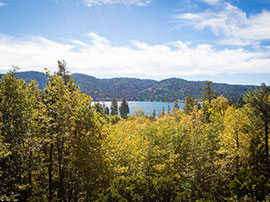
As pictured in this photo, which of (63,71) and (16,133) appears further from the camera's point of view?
(63,71)

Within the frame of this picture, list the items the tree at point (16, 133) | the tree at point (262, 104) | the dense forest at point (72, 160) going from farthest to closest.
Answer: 1. the tree at point (262, 104)
2. the dense forest at point (72, 160)
3. the tree at point (16, 133)

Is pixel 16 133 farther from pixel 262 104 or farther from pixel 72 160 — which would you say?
pixel 262 104

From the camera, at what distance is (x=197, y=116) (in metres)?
28.1

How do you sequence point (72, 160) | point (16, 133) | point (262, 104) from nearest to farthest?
point (16, 133) < point (72, 160) < point (262, 104)

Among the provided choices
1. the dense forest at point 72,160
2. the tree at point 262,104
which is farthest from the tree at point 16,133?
the tree at point 262,104

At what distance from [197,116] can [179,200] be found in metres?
17.2

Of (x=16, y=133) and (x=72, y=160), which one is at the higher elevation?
(x=16, y=133)

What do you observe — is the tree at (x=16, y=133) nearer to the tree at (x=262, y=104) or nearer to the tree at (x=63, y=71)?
the tree at (x=63, y=71)

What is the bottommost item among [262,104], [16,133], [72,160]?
[72,160]

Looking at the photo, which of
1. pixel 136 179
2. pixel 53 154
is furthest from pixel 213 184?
pixel 53 154

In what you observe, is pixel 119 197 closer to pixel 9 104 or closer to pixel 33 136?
pixel 33 136

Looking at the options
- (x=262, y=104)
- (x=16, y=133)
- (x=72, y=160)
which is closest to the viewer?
(x=16, y=133)

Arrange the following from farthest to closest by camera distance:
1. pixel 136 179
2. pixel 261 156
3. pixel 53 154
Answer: pixel 261 156 → pixel 136 179 → pixel 53 154

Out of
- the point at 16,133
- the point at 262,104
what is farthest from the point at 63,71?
the point at 262,104
